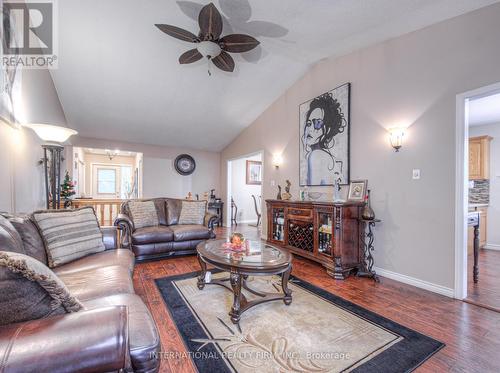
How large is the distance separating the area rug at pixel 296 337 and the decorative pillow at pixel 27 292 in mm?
961

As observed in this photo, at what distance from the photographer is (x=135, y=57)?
3.49 m

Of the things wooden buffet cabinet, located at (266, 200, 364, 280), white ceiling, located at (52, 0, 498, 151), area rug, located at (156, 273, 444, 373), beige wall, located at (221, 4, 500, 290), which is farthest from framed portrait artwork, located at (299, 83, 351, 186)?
area rug, located at (156, 273, 444, 373)

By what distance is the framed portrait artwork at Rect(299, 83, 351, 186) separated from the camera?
136 inches

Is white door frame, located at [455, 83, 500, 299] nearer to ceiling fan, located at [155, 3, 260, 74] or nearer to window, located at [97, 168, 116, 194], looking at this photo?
ceiling fan, located at [155, 3, 260, 74]

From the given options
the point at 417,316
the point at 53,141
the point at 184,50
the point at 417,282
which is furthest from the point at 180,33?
the point at 417,282

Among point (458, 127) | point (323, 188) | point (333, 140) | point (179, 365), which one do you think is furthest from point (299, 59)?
point (179, 365)

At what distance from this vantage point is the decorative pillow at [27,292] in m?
0.77

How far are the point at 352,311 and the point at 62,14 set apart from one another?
4566 mm

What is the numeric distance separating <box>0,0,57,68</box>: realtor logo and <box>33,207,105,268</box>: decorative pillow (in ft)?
4.61

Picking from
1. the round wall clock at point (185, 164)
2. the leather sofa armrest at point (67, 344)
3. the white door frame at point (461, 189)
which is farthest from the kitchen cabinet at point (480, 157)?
the round wall clock at point (185, 164)

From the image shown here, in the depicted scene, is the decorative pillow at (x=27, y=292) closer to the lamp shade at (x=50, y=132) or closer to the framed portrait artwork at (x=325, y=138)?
the lamp shade at (x=50, y=132)

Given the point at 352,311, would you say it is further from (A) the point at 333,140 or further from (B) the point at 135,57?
(B) the point at 135,57

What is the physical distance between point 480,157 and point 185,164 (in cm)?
669

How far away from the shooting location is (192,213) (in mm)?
4152
